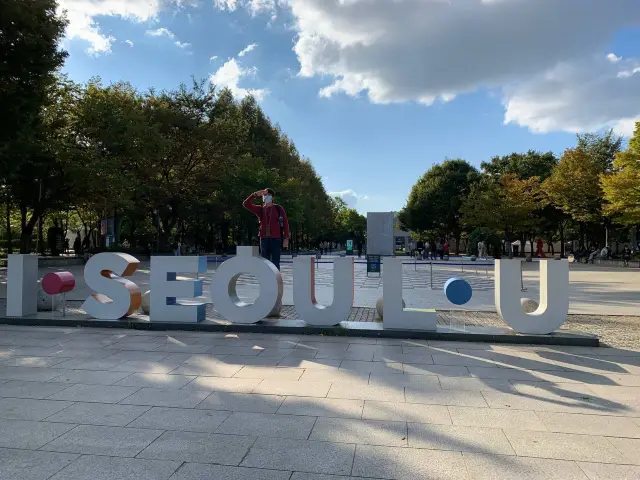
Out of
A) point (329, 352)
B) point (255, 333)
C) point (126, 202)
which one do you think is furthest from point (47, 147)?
point (329, 352)

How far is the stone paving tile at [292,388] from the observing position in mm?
4637

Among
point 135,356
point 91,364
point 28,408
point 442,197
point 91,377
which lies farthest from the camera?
point 442,197

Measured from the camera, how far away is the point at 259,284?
7820mm

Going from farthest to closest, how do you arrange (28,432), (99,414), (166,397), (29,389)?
(29,389) < (166,397) < (99,414) < (28,432)

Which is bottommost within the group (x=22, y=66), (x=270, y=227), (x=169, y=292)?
(x=169, y=292)

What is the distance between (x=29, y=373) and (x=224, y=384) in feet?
7.90

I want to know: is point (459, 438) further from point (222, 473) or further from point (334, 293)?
point (334, 293)

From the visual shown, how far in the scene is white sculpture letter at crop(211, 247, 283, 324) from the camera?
7812mm

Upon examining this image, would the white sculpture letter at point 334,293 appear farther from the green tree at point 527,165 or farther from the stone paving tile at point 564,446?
the green tree at point 527,165

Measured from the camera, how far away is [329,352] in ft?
21.1

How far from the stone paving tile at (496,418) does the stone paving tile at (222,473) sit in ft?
5.07

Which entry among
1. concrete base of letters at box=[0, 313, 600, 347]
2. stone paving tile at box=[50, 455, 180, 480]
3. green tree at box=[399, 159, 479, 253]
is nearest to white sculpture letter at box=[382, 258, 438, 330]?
concrete base of letters at box=[0, 313, 600, 347]

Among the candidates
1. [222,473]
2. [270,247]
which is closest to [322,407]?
[222,473]

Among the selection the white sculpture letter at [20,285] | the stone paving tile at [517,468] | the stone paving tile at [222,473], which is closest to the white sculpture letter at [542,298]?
the stone paving tile at [517,468]
